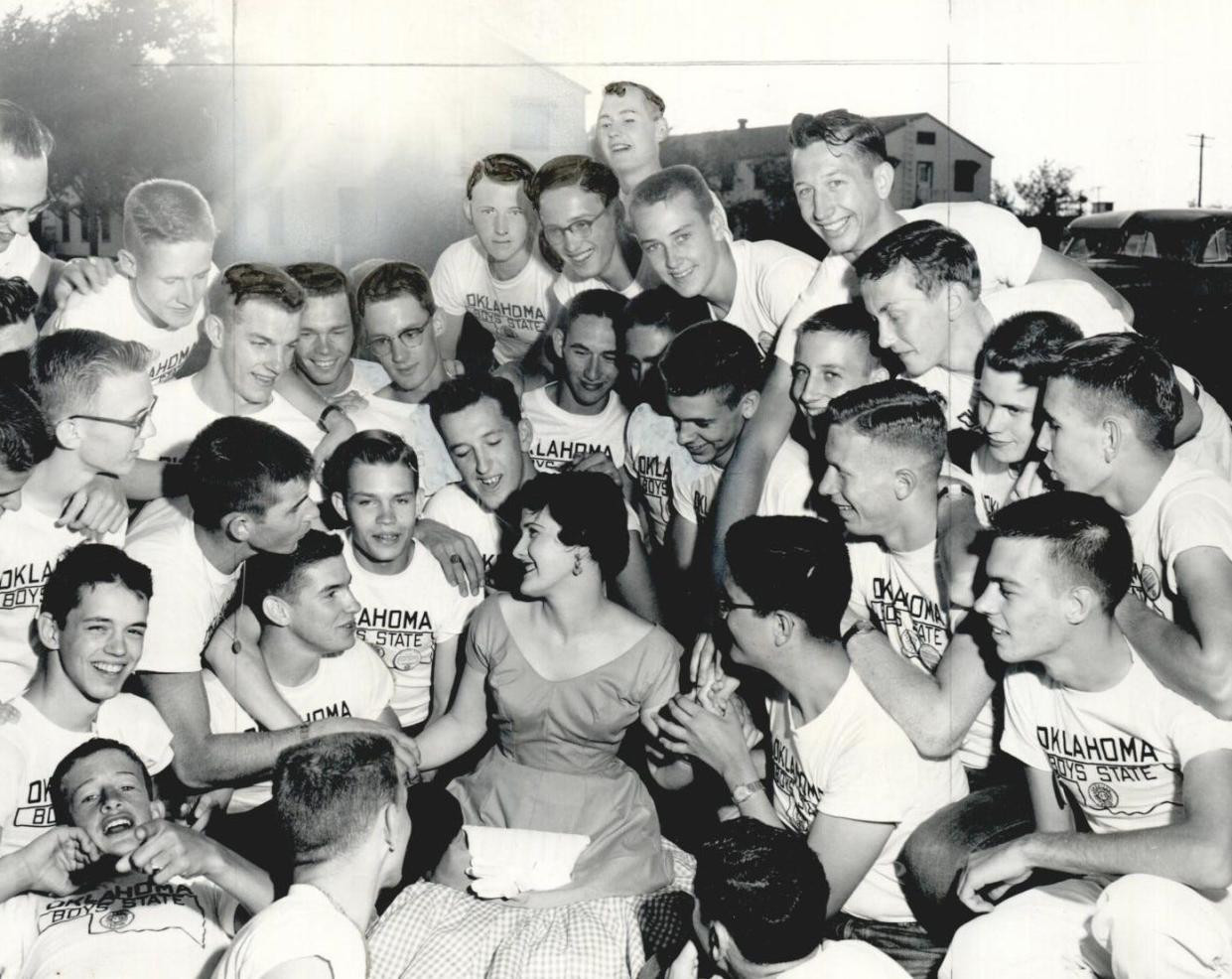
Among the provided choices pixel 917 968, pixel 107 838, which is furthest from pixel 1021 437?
pixel 107 838

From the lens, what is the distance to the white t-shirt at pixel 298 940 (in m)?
2.55

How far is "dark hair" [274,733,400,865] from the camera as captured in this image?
280 cm

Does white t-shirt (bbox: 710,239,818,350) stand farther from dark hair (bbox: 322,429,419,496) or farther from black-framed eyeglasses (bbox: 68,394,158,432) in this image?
black-framed eyeglasses (bbox: 68,394,158,432)

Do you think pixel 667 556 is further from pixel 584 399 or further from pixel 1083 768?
pixel 1083 768

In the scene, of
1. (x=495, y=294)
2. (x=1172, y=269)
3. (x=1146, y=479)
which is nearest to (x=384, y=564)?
(x=495, y=294)

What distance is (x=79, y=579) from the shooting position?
12.1 feet

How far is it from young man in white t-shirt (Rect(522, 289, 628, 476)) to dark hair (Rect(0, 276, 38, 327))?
1.58 meters

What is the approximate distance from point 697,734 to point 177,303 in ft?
7.09

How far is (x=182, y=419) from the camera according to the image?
162 inches

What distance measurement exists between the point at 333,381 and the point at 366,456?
1.55ft

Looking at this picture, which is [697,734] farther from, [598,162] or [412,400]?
[598,162]

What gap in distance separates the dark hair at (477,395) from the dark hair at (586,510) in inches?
21.8

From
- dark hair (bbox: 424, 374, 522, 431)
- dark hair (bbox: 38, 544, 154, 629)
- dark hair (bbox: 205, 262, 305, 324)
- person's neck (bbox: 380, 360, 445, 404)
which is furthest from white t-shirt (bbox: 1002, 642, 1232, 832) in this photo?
dark hair (bbox: 205, 262, 305, 324)

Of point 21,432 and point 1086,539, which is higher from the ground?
point 21,432
